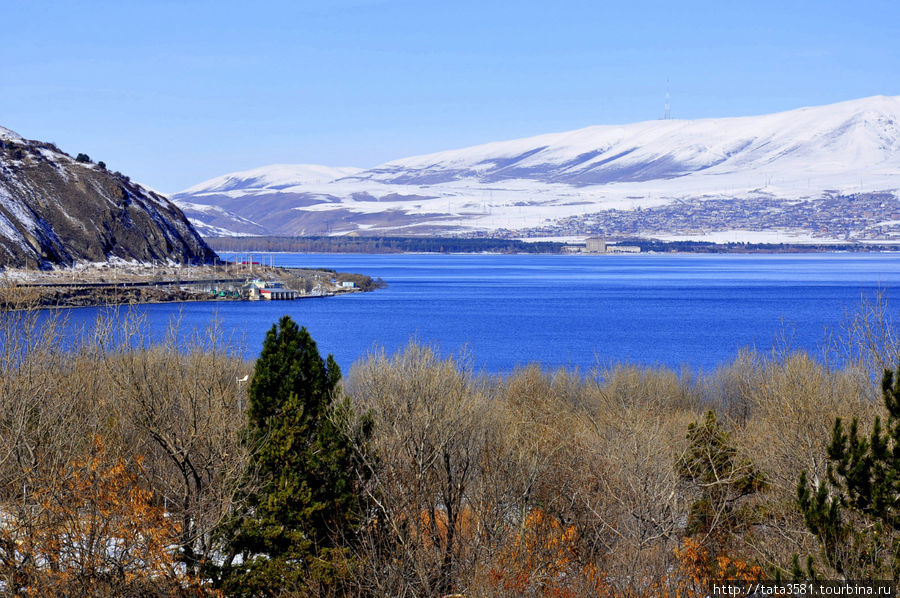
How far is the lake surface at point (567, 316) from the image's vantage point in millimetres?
36750

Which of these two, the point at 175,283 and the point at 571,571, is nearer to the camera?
the point at 571,571

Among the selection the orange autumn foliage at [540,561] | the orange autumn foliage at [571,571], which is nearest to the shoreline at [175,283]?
the orange autumn foliage at [540,561]

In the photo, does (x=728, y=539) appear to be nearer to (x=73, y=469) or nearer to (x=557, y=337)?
(x=73, y=469)

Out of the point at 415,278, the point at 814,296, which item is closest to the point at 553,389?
the point at 814,296

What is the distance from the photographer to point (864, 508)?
7.70 meters

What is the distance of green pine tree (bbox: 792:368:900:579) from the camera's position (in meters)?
7.23

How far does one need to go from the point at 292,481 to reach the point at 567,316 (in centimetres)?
4237

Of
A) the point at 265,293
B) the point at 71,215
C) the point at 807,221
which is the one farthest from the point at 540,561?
the point at 807,221

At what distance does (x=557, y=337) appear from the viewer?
139ft

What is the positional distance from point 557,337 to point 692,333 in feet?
21.1

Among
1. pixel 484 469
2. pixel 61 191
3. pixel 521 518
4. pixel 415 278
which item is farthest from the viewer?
pixel 415 278

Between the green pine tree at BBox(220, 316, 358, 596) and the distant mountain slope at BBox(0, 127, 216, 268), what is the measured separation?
5358cm

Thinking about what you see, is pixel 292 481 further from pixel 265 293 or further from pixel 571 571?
pixel 265 293

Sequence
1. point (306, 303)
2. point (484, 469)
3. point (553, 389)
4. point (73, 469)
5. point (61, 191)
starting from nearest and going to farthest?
point (73, 469) → point (484, 469) → point (553, 389) → point (306, 303) → point (61, 191)
